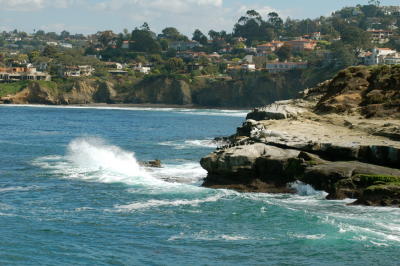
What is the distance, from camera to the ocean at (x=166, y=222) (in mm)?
29656

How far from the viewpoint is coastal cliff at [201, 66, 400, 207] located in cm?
4044

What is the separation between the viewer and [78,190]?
44.9 meters

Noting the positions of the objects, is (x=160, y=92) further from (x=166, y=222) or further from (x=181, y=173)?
(x=166, y=222)

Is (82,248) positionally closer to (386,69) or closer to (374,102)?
(374,102)

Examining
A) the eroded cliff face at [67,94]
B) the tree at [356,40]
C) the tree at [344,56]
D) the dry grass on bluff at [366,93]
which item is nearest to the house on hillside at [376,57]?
the tree at [344,56]

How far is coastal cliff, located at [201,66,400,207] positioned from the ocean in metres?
1.30

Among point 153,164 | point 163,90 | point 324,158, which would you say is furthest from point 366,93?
point 163,90

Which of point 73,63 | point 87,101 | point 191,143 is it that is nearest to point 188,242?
point 191,143

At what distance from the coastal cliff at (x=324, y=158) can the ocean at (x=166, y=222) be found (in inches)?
51.1

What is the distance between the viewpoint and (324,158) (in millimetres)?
45031

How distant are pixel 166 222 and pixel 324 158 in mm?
14095

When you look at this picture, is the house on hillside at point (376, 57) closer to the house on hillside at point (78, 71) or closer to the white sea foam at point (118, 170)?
the house on hillside at point (78, 71)

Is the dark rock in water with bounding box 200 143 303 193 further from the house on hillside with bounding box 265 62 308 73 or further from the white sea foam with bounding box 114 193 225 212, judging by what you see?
the house on hillside with bounding box 265 62 308 73

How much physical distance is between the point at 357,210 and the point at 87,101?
145 metres
